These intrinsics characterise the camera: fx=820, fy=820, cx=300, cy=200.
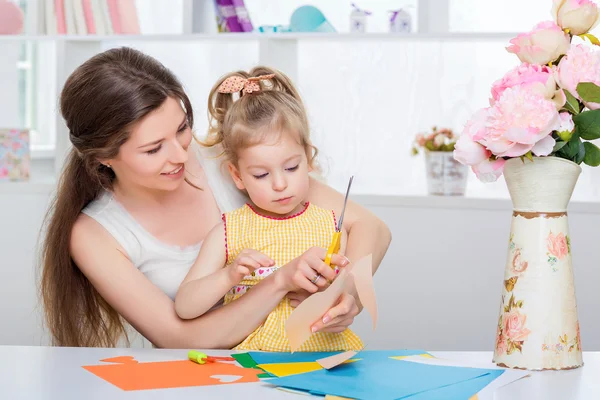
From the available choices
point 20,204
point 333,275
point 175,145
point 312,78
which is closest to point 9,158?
point 20,204

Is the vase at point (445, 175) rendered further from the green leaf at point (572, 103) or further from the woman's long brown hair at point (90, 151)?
the green leaf at point (572, 103)

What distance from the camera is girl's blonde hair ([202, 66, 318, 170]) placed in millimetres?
1668

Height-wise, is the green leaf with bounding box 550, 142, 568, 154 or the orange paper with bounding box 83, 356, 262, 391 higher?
the green leaf with bounding box 550, 142, 568, 154

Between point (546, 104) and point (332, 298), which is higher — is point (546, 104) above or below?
above

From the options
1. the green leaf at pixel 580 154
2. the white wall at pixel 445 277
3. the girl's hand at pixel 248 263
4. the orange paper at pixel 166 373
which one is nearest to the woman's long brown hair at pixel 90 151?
the girl's hand at pixel 248 263

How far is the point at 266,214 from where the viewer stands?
1.77 metres

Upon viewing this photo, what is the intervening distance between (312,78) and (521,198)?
2.27 metres

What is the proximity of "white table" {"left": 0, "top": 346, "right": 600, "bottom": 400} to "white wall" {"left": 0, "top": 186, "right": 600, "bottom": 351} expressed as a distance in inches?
60.1

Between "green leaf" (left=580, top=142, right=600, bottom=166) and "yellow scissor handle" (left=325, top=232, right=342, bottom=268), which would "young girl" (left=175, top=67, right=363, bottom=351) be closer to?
"yellow scissor handle" (left=325, top=232, right=342, bottom=268)

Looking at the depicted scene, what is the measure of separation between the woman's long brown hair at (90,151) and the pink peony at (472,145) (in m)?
0.76

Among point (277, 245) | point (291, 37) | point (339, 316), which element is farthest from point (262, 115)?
point (291, 37)

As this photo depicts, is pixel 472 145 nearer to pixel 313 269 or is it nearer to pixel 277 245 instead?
pixel 313 269

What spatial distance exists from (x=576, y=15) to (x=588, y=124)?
0.17 metres

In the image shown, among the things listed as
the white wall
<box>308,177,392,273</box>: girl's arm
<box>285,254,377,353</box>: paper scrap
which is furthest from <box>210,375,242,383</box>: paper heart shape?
the white wall
